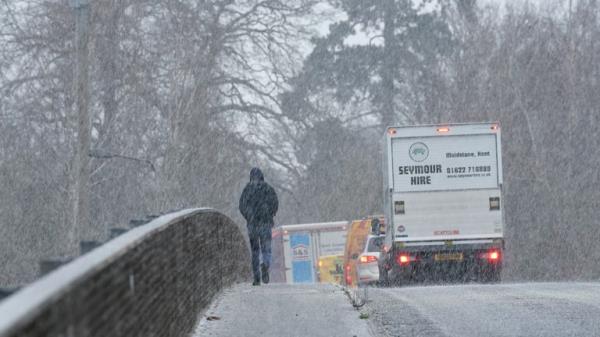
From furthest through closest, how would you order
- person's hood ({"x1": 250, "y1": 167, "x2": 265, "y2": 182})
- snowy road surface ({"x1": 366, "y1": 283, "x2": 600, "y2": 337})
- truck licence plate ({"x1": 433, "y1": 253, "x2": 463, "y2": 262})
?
truck licence plate ({"x1": 433, "y1": 253, "x2": 463, "y2": 262}) → person's hood ({"x1": 250, "y1": 167, "x2": 265, "y2": 182}) → snowy road surface ({"x1": 366, "y1": 283, "x2": 600, "y2": 337})

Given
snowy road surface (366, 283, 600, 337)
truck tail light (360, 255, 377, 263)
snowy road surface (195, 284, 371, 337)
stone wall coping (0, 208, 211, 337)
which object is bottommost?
snowy road surface (366, 283, 600, 337)

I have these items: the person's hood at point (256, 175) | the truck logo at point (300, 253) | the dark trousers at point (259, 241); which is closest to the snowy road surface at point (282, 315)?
the dark trousers at point (259, 241)

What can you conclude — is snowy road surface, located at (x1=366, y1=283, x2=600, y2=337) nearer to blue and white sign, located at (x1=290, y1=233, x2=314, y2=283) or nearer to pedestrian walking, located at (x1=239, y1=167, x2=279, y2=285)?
pedestrian walking, located at (x1=239, y1=167, x2=279, y2=285)

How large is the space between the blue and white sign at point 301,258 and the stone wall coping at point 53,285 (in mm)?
37187

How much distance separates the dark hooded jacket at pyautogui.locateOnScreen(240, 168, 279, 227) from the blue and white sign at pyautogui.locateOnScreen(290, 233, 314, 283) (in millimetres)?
25575

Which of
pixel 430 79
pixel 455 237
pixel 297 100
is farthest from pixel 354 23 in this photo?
pixel 455 237

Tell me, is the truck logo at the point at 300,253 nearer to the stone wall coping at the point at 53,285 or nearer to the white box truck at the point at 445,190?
the white box truck at the point at 445,190

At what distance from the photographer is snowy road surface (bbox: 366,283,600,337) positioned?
1148 centimetres

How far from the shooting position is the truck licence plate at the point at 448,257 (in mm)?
25422

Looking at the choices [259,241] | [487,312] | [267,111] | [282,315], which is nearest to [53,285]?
[282,315]

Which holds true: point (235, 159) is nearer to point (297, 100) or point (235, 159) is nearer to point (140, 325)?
point (297, 100)

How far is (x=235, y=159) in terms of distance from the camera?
38312mm

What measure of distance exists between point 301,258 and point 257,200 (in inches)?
1024

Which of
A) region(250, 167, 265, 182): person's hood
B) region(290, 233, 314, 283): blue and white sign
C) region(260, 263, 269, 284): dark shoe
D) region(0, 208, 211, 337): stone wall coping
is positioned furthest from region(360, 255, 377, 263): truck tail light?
region(0, 208, 211, 337): stone wall coping
